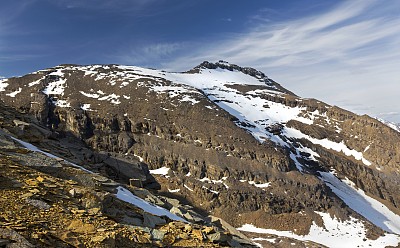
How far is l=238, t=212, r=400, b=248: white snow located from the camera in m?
95.4

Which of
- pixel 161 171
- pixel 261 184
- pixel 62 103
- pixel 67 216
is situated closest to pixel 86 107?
pixel 62 103

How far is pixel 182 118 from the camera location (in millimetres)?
137625

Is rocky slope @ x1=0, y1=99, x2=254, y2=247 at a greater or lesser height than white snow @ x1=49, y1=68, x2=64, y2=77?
lesser

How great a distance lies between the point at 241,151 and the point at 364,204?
55.7 meters

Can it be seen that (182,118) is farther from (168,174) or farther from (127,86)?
(127,86)

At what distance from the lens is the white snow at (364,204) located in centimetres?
11807

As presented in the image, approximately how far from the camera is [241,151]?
127 meters

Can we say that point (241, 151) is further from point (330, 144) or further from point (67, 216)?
point (67, 216)

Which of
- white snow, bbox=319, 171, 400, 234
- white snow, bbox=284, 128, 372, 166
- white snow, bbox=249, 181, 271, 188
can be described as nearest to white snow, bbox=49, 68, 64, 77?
white snow, bbox=249, 181, 271, 188

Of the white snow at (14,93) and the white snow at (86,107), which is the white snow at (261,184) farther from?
the white snow at (14,93)

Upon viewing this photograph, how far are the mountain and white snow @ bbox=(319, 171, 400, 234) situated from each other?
0.67m

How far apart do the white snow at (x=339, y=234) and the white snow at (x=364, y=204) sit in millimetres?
14609

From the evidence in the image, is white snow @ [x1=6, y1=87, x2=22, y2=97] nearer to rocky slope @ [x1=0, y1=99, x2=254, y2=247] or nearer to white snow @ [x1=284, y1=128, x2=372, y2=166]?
white snow @ [x1=284, y1=128, x2=372, y2=166]

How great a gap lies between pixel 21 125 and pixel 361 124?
180732 mm
